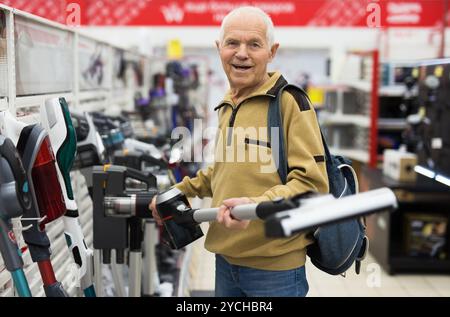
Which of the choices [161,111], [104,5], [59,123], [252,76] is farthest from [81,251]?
[104,5]

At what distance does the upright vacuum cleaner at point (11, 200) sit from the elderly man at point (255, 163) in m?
0.48

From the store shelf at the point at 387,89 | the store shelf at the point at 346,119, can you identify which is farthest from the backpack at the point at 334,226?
the store shelf at the point at 346,119

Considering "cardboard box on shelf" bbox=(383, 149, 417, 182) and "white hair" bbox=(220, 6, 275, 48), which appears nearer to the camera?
"white hair" bbox=(220, 6, 275, 48)

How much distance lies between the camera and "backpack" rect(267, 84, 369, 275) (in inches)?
63.5

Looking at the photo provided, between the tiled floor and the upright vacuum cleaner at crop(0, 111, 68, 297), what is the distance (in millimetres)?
470

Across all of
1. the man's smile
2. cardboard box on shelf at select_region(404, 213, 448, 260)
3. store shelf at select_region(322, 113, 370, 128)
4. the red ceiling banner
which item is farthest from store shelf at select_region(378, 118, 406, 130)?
the man's smile

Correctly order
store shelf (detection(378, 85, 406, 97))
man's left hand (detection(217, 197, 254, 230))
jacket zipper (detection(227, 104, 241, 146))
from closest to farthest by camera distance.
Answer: man's left hand (detection(217, 197, 254, 230))
jacket zipper (detection(227, 104, 241, 146))
store shelf (detection(378, 85, 406, 97))

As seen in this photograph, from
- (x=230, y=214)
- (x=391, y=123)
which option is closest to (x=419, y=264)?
(x=391, y=123)

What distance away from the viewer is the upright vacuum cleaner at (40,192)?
150 cm

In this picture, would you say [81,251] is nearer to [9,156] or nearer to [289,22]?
[9,156]

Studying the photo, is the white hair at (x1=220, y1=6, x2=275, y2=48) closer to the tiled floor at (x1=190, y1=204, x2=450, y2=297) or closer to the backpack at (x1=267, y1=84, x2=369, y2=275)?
the backpack at (x1=267, y1=84, x2=369, y2=275)

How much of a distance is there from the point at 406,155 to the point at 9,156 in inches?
171

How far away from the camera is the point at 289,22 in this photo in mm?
6848
